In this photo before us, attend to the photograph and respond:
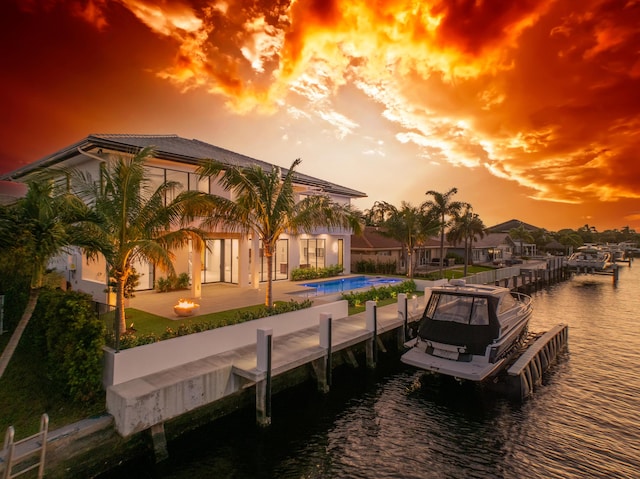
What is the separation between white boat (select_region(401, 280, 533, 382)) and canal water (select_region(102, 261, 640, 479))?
125cm

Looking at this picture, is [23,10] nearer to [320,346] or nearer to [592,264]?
[320,346]

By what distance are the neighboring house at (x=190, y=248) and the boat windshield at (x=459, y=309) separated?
32.8 feet

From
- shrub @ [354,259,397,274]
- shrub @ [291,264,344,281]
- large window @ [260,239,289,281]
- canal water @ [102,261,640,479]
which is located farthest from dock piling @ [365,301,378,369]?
shrub @ [354,259,397,274]

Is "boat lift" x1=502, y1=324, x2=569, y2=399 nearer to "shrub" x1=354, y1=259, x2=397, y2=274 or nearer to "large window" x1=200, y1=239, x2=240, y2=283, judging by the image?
"large window" x1=200, y1=239, x2=240, y2=283

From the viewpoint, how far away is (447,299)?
1318 centimetres

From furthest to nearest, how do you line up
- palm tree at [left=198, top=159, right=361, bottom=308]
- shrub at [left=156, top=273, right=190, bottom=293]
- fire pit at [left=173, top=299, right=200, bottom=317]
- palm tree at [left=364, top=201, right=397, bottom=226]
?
palm tree at [left=364, top=201, right=397, bottom=226]
shrub at [left=156, top=273, right=190, bottom=293]
palm tree at [left=198, top=159, right=361, bottom=308]
fire pit at [left=173, top=299, right=200, bottom=317]

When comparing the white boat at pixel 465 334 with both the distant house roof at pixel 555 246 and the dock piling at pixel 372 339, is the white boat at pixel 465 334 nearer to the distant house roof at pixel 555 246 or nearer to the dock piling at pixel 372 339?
the dock piling at pixel 372 339

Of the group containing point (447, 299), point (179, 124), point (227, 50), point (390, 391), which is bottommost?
point (390, 391)

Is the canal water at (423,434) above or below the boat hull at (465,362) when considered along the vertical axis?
below

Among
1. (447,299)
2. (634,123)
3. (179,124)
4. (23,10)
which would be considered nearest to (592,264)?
(634,123)

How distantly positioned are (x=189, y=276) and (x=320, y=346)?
468 inches

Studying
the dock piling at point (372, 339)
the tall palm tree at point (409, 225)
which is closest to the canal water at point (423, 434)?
the dock piling at point (372, 339)

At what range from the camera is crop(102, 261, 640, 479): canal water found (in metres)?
7.93

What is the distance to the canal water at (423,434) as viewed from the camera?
26.0 ft
